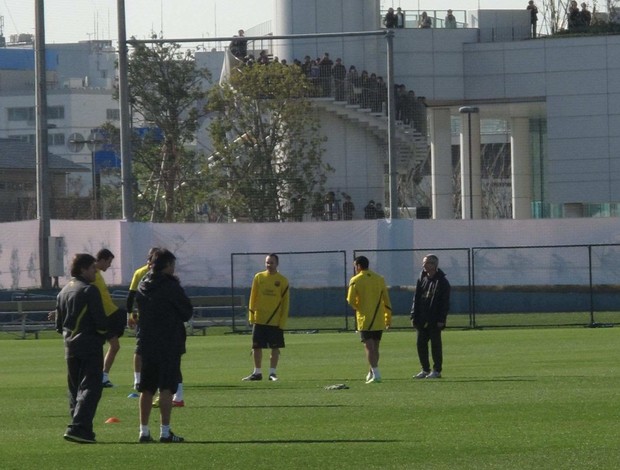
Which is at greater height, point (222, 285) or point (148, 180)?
point (148, 180)

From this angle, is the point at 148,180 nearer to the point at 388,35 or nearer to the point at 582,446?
the point at 388,35

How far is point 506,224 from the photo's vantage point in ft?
139

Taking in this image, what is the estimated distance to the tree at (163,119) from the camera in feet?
162

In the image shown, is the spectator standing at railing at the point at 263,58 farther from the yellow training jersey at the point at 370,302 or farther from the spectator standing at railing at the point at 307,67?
the yellow training jersey at the point at 370,302

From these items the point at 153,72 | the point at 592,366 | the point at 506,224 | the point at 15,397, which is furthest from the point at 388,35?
the point at 15,397

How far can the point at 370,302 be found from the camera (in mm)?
21156

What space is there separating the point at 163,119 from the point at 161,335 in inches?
1630

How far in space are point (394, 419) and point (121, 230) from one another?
3041 centimetres

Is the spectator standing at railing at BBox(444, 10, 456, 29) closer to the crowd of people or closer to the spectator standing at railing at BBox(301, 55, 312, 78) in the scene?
the crowd of people

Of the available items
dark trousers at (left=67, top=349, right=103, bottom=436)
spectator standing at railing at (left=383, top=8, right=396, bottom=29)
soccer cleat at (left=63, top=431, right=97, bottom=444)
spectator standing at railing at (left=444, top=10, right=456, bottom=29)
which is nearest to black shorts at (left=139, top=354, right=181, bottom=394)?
dark trousers at (left=67, top=349, right=103, bottom=436)

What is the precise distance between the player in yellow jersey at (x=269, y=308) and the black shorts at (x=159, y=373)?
8168 millimetres

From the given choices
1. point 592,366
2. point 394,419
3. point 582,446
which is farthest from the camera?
point 592,366

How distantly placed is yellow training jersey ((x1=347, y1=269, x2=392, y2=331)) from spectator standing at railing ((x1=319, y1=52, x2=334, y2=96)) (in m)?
31.4

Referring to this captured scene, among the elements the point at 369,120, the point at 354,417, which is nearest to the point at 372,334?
the point at 354,417
